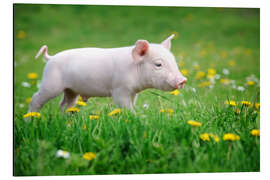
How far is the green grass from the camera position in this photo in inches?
93.7

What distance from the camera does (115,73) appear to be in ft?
9.43

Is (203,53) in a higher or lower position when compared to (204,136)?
higher

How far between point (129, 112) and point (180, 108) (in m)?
0.62

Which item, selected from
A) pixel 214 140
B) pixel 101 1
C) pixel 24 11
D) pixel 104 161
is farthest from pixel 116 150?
pixel 24 11

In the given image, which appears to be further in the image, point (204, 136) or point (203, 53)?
point (203, 53)

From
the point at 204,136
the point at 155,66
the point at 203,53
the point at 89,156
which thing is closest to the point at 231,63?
the point at 203,53

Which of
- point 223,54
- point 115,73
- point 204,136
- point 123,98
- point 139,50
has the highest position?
point 223,54

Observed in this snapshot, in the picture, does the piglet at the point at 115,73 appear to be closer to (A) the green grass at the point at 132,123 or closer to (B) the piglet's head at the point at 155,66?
(B) the piglet's head at the point at 155,66

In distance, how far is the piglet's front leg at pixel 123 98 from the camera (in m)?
2.85

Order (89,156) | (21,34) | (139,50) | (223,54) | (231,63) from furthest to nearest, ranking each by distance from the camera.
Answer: (223,54)
(231,63)
(21,34)
(139,50)
(89,156)

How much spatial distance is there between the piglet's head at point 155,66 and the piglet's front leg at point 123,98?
0.18 meters

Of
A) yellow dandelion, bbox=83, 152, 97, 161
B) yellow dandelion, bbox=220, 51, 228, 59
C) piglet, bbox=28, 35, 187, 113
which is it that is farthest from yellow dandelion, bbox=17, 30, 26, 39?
yellow dandelion, bbox=220, 51, 228, 59

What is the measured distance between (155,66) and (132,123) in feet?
1.73

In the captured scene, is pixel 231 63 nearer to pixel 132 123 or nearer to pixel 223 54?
pixel 223 54
